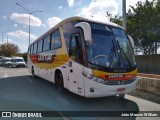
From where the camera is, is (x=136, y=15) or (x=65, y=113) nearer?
(x=65, y=113)

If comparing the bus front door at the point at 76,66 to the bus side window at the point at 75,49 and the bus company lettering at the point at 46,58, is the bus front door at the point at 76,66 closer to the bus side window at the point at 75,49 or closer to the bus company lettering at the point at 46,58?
the bus side window at the point at 75,49

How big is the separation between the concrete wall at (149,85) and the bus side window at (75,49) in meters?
4.03

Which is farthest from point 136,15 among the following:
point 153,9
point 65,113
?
point 65,113

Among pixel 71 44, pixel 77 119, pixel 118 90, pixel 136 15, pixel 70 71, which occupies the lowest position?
pixel 77 119

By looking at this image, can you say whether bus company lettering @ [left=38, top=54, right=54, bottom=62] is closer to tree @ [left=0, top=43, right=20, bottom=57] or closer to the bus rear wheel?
the bus rear wheel

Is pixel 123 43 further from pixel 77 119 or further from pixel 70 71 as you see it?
pixel 77 119

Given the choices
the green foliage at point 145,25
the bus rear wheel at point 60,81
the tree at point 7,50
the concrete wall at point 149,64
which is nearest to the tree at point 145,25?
the green foliage at point 145,25

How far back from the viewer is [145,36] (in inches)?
1196

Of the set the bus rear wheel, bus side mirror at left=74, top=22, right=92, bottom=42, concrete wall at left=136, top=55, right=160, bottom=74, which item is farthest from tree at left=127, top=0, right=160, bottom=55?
bus side mirror at left=74, top=22, right=92, bottom=42

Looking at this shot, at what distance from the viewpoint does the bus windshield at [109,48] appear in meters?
7.41

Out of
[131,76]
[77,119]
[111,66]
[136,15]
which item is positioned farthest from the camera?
[136,15]

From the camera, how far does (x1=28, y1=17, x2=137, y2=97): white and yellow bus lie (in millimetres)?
7250

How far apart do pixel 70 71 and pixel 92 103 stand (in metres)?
1.54

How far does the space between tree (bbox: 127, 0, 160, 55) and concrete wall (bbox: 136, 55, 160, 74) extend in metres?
2.74
